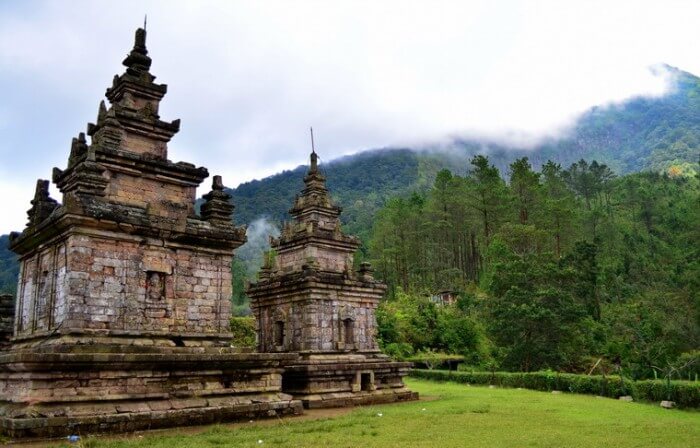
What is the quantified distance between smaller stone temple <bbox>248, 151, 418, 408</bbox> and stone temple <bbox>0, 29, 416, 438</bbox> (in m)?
0.16

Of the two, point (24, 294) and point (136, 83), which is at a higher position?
point (136, 83)

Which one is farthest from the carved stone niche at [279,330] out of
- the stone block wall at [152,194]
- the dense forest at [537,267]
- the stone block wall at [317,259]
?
the dense forest at [537,267]

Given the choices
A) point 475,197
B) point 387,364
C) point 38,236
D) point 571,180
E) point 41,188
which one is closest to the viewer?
point 38,236

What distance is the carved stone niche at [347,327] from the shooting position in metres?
20.9

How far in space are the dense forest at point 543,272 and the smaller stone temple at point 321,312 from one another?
14098 mm

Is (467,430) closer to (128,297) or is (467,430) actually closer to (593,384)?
(128,297)

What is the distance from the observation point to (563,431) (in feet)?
41.8

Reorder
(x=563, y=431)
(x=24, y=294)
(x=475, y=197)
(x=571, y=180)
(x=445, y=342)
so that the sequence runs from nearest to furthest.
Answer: (x=563, y=431) < (x=24, y=294) < (x=445, y=342) < (x=475, y=197) < (x=571, y=180)

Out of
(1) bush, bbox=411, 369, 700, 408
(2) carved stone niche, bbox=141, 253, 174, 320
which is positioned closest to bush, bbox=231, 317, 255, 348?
(1) bush, bbox=411, 369, 700, 408

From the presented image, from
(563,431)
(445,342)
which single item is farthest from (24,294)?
(445,342)

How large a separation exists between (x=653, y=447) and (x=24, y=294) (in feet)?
50.8

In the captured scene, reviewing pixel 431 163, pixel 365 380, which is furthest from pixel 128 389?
pixel 431 163

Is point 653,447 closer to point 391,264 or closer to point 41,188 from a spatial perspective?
point 41,188

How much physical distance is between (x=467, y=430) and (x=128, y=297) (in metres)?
8.62
